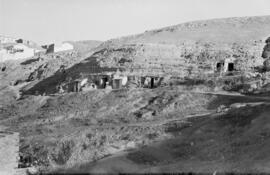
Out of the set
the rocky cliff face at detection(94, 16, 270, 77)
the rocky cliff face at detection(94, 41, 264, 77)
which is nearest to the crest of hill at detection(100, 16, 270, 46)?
the rocky cliff face at detection(94, 16, 270, 77)

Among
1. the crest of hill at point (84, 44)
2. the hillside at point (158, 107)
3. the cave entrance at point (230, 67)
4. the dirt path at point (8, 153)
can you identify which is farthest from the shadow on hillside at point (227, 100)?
the crest of hill at point (84, 44)

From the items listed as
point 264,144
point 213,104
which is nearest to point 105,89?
point 213,104

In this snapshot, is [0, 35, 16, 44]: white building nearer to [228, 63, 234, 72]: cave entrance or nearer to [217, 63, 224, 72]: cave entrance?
[217, 63, 224, 72]: cave entrance

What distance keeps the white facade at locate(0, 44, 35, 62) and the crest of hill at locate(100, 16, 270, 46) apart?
720 inches

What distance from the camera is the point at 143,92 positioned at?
3338cm

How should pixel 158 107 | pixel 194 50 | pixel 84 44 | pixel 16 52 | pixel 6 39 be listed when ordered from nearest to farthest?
pixel 158 107, pixel 194 50, pixel 16 52, pixel 84 44, pixel 6 39

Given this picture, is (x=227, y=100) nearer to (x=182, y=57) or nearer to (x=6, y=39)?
(x=182, y=57)

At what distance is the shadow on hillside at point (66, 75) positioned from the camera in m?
42.9

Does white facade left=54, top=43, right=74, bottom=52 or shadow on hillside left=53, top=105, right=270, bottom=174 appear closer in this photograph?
shadow on hillside left=53, top=105, right=270, bottom=174

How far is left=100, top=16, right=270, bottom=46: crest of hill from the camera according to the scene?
149 feet

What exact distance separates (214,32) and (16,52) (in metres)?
31.0

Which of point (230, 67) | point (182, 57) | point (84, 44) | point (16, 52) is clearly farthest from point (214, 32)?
point (84, 44)

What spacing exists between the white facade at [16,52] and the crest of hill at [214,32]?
18283 millimetres

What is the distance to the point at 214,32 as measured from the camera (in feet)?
158
